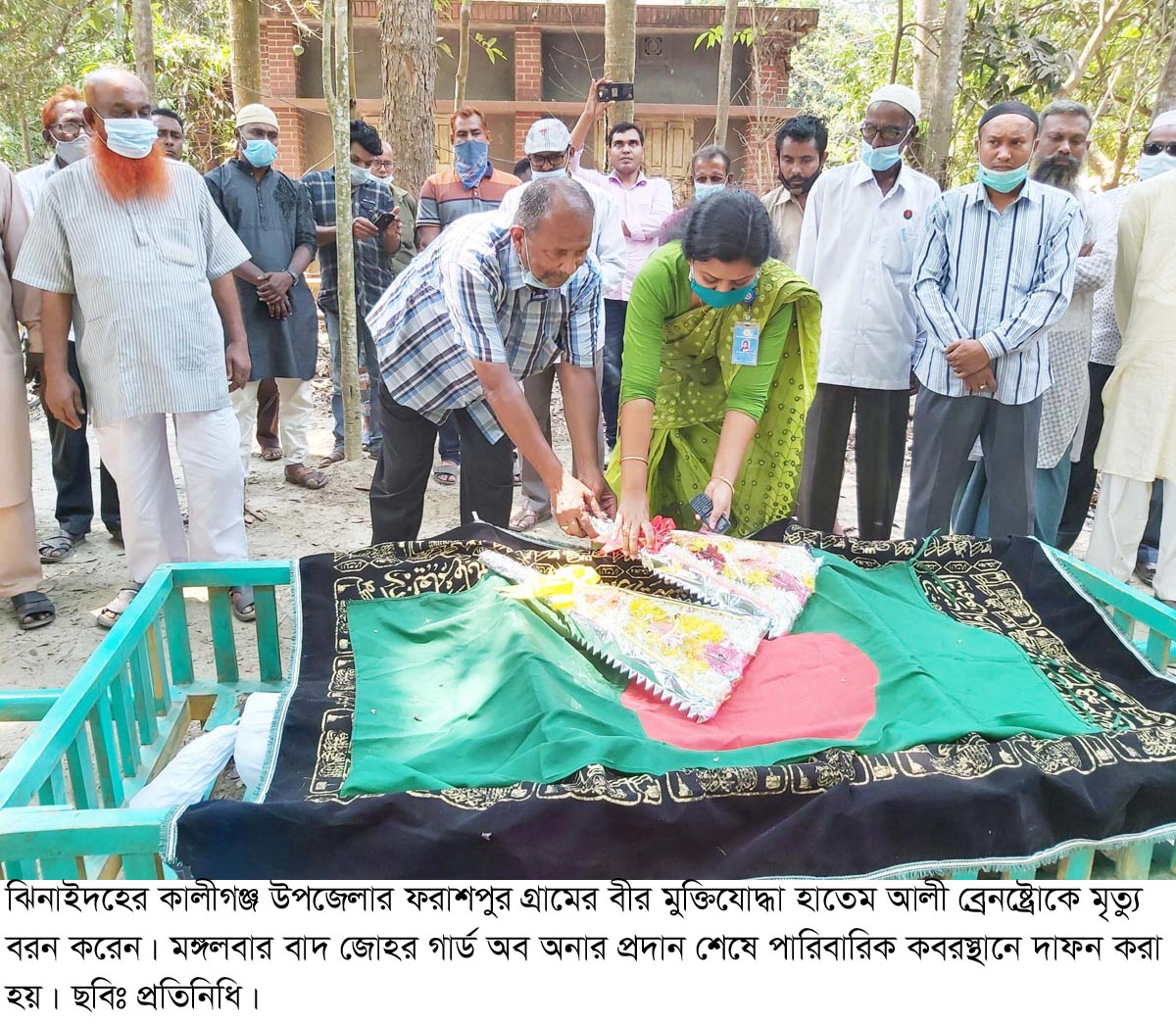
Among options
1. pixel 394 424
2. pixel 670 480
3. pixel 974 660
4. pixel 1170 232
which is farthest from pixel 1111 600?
pixel 394 424

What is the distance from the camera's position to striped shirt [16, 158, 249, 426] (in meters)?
3.28

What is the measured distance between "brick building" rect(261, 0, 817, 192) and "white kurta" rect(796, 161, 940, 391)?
6983mm

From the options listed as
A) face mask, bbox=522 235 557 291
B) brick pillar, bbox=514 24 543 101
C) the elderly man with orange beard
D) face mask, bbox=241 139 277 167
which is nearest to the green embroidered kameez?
face mask, bbox=522 235 557 291

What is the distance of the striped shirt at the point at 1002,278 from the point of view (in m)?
3.50

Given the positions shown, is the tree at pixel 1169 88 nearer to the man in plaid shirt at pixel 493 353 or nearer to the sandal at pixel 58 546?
the man in plaid shirt at pixel 493 353

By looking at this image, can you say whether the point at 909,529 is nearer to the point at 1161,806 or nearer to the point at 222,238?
the point at 1161,806

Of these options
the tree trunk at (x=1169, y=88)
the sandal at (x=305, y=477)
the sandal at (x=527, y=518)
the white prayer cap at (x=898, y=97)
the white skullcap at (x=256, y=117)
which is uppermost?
the tree trunk at (x=1169, y=88)

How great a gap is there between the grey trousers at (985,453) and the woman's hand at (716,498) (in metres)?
1.08

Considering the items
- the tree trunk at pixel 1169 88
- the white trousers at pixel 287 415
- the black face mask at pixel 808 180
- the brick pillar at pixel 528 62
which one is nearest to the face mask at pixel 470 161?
the white trousers at pixel 287 415

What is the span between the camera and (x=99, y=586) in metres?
4.02

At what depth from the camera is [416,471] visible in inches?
134

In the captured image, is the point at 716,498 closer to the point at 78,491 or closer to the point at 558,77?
the point at 78,491
